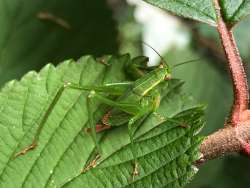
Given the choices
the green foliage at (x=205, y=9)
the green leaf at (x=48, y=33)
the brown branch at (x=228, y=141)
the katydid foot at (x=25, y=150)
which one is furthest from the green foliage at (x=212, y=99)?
the katydid foot at (x=25, y=150)

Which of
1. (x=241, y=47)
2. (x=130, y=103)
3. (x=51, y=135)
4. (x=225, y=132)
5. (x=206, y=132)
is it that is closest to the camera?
(x=225, y=132)

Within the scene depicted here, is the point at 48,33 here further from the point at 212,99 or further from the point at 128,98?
the point at 212,99

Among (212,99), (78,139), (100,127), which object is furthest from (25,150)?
(212,99)

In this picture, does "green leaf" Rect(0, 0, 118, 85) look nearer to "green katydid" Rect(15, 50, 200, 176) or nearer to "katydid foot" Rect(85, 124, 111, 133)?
"green katydid" Rect(15, 50, 200, 176)

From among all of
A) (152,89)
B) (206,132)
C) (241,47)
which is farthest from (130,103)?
(241,47)

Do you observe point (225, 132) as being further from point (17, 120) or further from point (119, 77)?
point (17, 120)

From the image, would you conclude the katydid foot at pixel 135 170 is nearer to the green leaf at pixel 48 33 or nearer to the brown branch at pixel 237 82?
the brown branch at pixel 237 82
